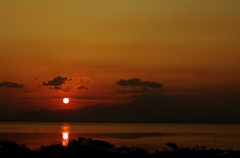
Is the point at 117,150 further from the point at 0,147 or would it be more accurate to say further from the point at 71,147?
the point at 0,147

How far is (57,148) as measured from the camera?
2602 cm

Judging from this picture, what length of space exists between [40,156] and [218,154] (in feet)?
37.7

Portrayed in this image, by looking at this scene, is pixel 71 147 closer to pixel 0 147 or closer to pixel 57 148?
pixel 57 148

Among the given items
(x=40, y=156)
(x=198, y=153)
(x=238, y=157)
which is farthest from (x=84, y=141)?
(x=238, y=157)

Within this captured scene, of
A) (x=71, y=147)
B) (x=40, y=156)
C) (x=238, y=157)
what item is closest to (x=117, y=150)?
(x=71, y=147)

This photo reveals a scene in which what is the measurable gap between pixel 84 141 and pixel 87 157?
3.28m

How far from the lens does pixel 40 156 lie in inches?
1000

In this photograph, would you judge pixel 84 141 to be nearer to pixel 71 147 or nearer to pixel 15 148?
Result: pixel 71 147

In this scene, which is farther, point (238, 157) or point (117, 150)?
point (117, 150)

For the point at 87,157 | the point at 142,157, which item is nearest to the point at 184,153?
the point at 142,157

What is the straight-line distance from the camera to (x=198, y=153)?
2570cm

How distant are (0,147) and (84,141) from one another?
226 inches

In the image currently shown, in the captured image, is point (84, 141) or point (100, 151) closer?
point (100, 151)

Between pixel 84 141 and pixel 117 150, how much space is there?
9.29 feet
